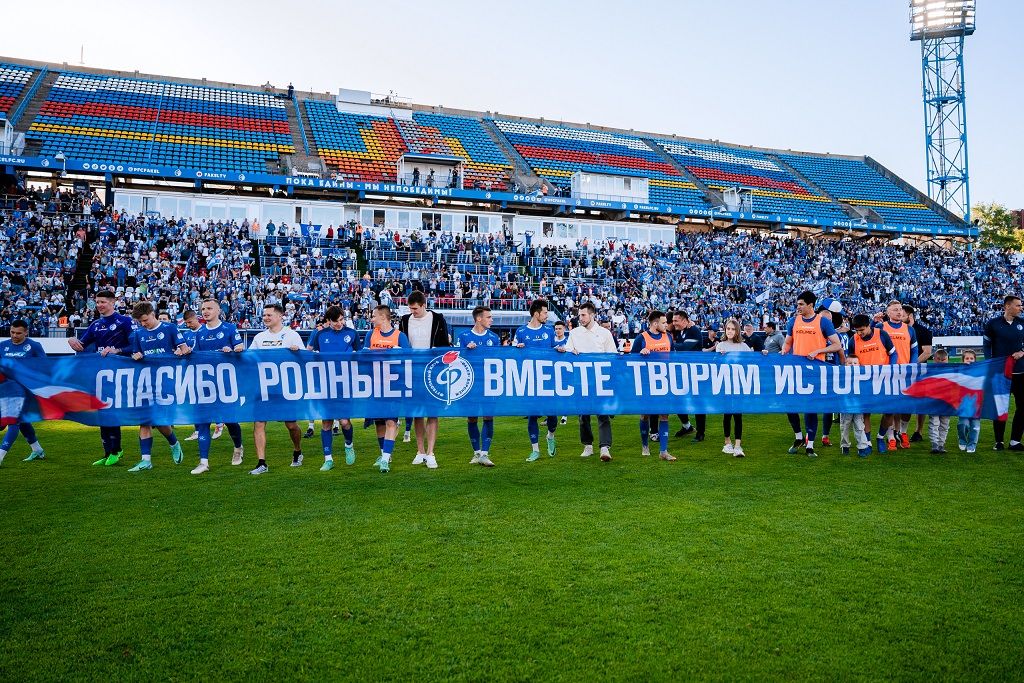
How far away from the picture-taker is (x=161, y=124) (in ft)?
129

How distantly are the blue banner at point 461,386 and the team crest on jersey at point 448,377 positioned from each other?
0.01 meters

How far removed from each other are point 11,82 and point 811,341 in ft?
153

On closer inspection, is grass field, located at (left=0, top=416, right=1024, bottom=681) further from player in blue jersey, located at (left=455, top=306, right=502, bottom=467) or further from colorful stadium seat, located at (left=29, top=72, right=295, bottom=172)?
colorful stadium seat, located at (left=29, top=72, right=295, bottom=172)

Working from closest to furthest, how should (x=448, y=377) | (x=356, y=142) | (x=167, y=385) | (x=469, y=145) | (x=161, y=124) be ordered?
1. (x=167, y=385)
2. (x=448, y=377)
3. (x=161, y=124)
4. (x=356, y=142)
5. (x=469, y=145)

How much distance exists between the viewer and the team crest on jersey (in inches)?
340

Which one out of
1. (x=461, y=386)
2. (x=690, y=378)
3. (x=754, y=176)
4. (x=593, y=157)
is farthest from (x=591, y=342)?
(x=754, y=176)

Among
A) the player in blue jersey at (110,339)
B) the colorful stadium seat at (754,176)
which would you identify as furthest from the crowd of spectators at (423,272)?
the player in blue jersey at (110,339)

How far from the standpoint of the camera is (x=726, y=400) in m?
9.48

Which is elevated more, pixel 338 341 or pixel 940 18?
pixel 940 18

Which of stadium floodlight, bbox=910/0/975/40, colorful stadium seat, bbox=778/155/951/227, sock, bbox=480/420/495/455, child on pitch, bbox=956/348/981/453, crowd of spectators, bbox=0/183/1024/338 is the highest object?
stadium floodlight, bbox=910/0/975/40

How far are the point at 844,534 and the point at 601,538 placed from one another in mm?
1971

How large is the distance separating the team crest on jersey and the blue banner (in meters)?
0.01

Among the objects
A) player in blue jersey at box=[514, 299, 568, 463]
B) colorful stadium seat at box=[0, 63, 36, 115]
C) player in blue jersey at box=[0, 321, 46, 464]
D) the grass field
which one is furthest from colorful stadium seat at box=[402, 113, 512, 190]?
the grass field

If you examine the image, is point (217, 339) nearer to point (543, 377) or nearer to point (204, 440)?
point (204, 440)
